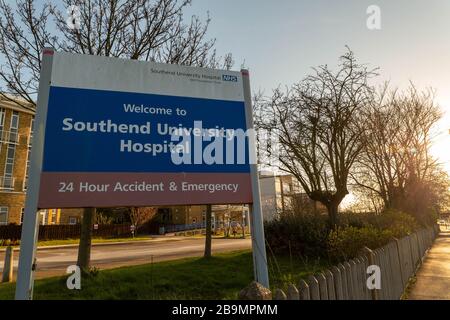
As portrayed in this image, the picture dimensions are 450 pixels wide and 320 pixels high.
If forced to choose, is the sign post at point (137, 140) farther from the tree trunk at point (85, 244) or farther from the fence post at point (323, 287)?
the tree trunk at point (85, 244)

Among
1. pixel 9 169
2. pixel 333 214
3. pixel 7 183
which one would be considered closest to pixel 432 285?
pixel 333 214

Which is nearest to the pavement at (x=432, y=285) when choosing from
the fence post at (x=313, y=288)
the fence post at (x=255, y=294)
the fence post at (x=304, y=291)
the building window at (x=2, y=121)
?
the fence post at (x=313, y=288)

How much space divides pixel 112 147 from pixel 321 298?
2860mm

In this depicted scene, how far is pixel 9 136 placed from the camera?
108 feet

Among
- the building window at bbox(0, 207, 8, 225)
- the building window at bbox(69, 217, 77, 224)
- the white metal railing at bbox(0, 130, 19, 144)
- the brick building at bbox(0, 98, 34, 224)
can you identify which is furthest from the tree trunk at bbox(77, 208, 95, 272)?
the building window at bbox(69, 217, 77, 224)

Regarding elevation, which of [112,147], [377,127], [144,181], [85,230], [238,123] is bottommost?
[85,230]

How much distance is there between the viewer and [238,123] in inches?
177

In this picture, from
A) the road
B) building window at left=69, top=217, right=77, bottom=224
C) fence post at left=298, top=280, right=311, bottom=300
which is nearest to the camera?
fence post at left=298, top=280, right=311, bottom=300

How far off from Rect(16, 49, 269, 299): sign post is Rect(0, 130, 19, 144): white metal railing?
115ft

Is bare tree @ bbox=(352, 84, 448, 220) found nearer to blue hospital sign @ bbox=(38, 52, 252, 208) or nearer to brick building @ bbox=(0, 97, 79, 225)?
blue hospital sign @ bbox=(38, 52, 252, 208)

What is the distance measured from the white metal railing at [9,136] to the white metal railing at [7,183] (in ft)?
12.2

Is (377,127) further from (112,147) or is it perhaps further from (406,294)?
(112,147)

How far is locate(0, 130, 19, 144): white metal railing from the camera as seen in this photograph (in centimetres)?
3256

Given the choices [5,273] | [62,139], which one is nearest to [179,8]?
[62,139]
